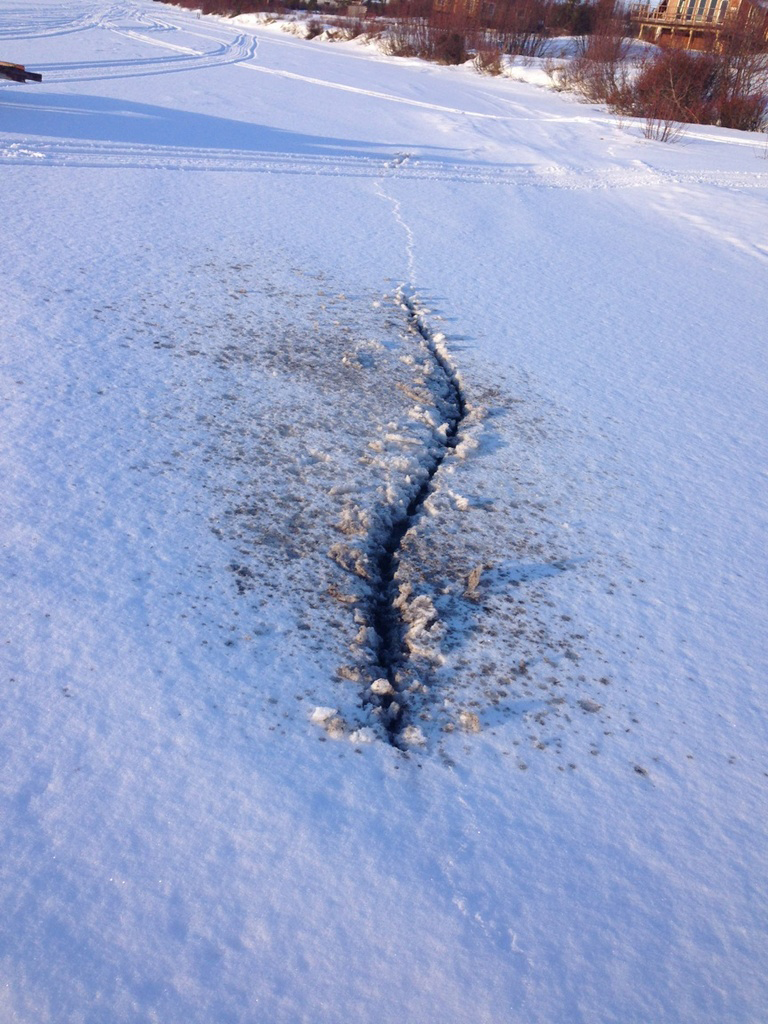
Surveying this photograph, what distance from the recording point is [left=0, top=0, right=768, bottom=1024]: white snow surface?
1.68 metres

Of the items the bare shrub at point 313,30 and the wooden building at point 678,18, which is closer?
the wooden building at point 678,18

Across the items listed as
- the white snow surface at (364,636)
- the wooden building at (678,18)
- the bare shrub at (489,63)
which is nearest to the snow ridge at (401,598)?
the white snow surface at (364,636)

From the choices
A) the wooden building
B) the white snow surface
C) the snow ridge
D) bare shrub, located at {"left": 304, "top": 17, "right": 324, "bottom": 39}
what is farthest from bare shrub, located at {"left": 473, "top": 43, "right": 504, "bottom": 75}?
the snow ridge

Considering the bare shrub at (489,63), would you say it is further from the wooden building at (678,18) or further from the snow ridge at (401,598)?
the snow ridge at (401,598)

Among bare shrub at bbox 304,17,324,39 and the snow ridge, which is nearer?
the snow ridge

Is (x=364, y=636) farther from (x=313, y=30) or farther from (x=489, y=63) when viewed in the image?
(x=313, y=30)

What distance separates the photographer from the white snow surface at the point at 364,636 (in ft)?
5.52

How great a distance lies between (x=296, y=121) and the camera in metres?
9.98

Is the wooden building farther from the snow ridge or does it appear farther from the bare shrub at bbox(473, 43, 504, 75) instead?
the snow ridge

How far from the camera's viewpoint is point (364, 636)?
2416 mm

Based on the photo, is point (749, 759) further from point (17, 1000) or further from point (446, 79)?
point (446, 79)

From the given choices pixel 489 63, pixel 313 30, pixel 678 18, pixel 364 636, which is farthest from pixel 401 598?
pixel 678 18

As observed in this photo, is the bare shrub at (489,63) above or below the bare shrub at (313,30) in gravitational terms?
below

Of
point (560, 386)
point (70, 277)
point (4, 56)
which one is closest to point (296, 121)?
point (4, 56)
